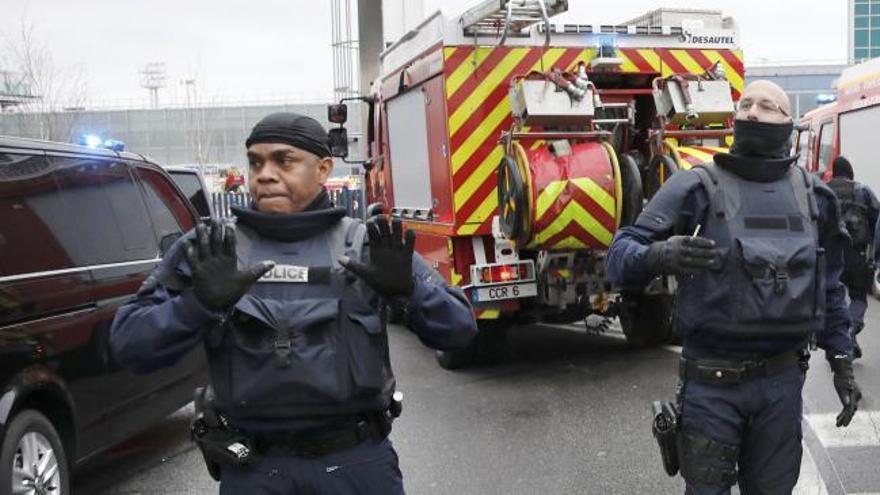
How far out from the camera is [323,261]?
2439mm

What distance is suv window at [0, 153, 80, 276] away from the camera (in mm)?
3850

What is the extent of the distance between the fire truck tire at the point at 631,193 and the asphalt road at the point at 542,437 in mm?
1342

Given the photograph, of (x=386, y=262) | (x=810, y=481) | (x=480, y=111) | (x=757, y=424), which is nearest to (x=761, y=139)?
(x=757, y=424)

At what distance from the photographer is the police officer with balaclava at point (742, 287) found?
3.07 metres

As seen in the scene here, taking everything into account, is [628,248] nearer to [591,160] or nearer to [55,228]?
[55,228]

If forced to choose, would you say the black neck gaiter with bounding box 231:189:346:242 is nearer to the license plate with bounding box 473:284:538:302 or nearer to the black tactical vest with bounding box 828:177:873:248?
the license plate with bounding box 473:284:538:302

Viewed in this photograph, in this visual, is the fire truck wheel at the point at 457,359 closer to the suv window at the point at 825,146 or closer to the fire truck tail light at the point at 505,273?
the fire truck tail light at the point at 505,273

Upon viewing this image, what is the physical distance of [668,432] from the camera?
3.27 metres

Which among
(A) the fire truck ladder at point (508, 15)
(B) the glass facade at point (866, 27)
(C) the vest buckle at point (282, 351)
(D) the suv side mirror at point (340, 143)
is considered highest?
(B) the glass facade at point (866, 27)

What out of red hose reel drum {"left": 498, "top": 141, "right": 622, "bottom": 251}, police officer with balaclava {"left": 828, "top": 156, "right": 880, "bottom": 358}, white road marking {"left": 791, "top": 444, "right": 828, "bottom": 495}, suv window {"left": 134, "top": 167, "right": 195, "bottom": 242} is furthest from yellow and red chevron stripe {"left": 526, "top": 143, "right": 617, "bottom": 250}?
police officer with balaclava {"left": 828, "top": 156, "right": 880, "bottom": 358}

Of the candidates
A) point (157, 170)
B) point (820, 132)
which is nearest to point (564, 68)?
point (157, 170)

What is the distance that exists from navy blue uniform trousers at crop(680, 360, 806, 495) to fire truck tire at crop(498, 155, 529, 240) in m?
3.10

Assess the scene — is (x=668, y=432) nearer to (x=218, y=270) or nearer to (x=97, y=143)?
(x=218, y=270)

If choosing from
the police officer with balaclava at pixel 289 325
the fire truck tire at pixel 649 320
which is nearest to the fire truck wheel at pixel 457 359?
the fire truck tire at pixel 649 320
